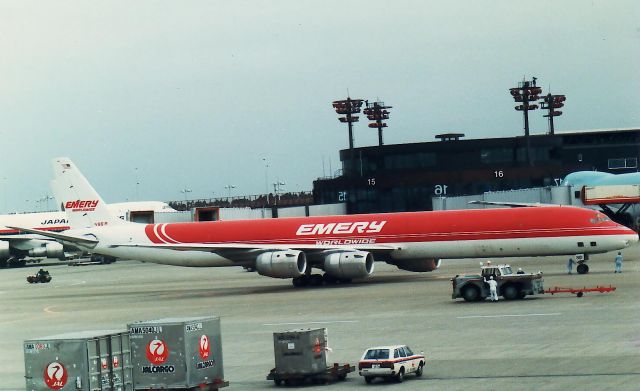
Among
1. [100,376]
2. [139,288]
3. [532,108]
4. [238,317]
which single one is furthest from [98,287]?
[532,108]

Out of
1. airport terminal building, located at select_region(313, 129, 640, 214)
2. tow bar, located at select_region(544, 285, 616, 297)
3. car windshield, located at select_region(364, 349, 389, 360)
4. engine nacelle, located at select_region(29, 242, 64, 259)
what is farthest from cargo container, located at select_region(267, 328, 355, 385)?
airport terminal building, located at select_region(313, 129, 640, 214)

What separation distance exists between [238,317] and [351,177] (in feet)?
284

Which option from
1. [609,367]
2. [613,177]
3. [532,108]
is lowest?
[609,367]

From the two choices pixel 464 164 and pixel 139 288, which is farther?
pixel 464 164

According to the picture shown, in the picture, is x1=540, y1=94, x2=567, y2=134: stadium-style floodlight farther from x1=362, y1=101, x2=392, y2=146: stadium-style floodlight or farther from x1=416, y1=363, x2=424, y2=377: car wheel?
x1=416, y1=363, x2=424, y2=377: car wheel

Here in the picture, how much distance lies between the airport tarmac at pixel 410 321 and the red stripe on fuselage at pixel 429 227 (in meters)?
2.83

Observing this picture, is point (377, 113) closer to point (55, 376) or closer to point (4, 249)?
point (4, 249)

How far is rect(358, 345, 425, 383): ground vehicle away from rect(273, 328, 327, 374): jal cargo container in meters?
1.47

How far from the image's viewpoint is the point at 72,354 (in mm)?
27250

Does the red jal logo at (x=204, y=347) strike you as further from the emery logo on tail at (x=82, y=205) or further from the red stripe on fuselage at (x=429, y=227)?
the emery logo on tail at (x=82, y=205)

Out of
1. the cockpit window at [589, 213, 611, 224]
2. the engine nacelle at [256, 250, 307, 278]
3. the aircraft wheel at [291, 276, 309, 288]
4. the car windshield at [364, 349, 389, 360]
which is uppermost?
the cockpit window at [589, 213, 611, 224]

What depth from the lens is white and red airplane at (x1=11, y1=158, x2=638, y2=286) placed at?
6166 centimetres

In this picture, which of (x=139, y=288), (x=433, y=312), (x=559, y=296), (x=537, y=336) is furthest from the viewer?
(x=139, y=288)

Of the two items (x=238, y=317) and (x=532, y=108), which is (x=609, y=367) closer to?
(x=238, y=317)
